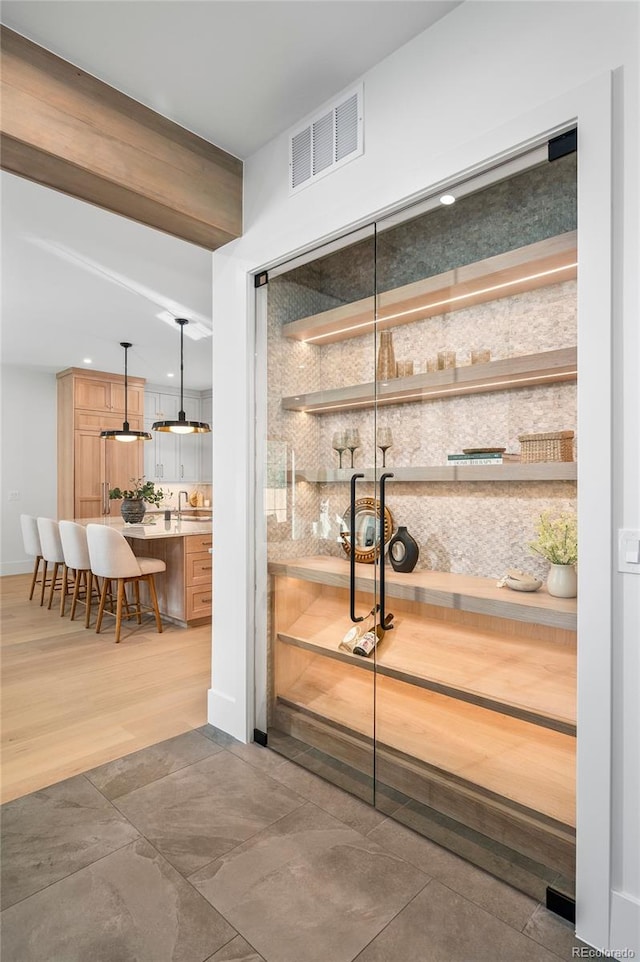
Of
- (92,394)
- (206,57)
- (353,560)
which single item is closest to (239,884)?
(353,560)

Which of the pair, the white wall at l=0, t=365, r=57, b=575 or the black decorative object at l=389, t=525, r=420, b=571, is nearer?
the black decorative object at l=389, t=525, r=420, b=571

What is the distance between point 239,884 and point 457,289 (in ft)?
6.74

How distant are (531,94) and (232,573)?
7.10ft

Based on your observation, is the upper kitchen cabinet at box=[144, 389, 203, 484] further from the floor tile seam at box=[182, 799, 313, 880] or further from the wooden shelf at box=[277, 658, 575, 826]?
the floor tile seam at box=[182, 799, 313, 880]

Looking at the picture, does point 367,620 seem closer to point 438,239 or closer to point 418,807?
point 418,807

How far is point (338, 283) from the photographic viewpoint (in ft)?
7.39

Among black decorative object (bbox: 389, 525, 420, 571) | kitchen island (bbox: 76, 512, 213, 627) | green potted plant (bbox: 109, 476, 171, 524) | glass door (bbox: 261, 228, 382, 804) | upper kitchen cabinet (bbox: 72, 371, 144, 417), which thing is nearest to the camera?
black decorative object (bbox: 389, 525, 420, 571)

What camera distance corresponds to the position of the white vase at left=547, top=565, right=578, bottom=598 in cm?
155

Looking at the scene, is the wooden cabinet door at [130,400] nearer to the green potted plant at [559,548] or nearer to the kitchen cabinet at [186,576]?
the kitchen cabinet at [186,576]

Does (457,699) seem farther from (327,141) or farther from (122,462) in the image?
(122,462)

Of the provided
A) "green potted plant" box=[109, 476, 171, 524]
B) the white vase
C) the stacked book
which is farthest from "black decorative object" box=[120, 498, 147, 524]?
the white vase

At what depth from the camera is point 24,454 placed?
7.61m

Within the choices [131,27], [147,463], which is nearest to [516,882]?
[131,27]

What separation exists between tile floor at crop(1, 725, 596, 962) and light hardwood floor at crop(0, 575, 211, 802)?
290 mm
